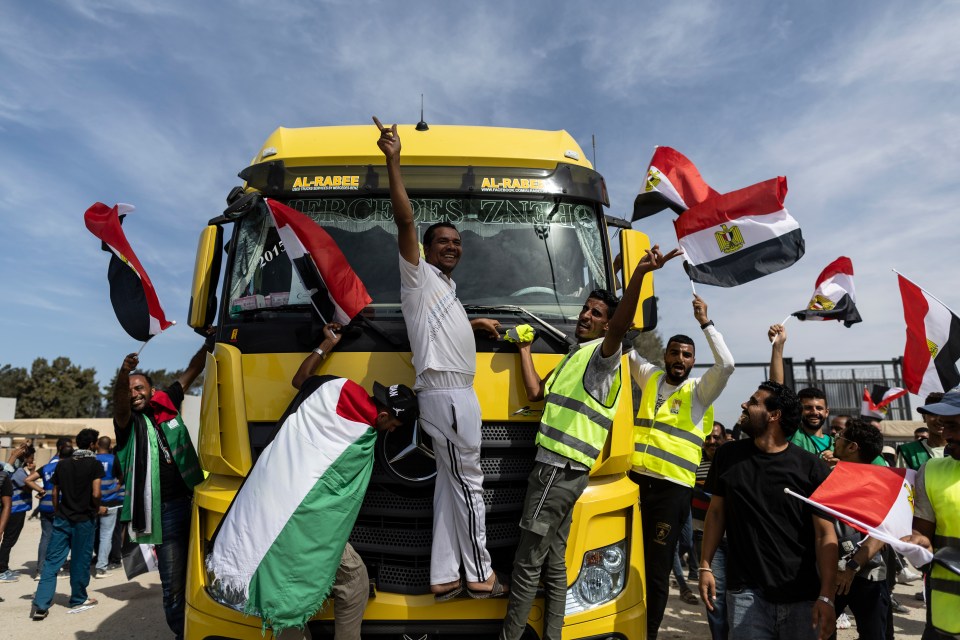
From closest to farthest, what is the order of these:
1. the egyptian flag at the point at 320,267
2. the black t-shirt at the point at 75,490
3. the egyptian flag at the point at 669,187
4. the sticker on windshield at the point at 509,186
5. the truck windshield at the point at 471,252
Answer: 1. the egyptian flag at the point at 320,267
2. the truck windshield at the point at 471,252
3. the sticker on windshield at the point at 509,186
4. the egyptian flag at the point at 669,187
5. the black t-shirt at the point at 75,490

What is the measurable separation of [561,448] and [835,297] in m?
4.45

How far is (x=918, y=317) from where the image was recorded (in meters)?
5.67

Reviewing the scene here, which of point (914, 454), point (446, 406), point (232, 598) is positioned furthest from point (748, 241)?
point (232, 598)

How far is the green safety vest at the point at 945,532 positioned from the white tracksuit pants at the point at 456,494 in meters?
2.04

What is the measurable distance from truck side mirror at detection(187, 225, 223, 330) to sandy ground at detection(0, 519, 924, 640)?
3.78 m

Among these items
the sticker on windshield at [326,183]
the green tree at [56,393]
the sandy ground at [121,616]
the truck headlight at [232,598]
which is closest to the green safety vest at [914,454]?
the sandy ground at [121,616]

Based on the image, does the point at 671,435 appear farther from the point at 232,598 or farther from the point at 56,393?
the point at 56,393

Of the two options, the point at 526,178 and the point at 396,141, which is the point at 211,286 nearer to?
the point at 396,141

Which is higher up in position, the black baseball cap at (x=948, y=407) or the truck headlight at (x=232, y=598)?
the black baseball cap at (x=948, y=407)

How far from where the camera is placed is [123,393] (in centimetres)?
458

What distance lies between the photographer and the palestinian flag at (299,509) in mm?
3020

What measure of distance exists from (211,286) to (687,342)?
3.27 metres

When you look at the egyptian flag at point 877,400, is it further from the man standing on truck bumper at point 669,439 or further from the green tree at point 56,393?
the green tree at point 56,393

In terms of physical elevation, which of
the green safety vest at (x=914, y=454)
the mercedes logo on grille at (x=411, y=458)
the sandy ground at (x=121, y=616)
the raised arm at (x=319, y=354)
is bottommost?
the sandy ground at (x=121, y=616)
